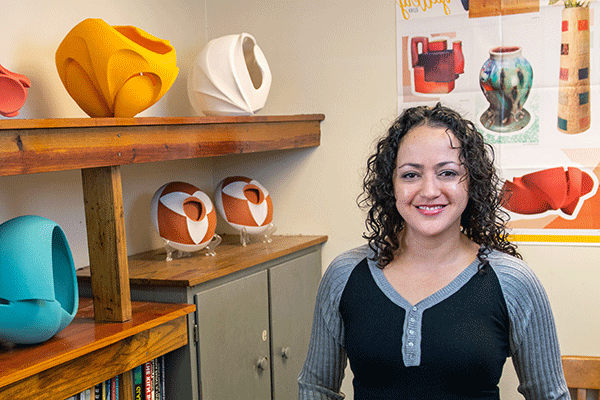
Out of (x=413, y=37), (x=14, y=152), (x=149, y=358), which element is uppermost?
(x=413, y=37)

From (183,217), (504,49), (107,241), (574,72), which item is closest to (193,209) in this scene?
(183,217)

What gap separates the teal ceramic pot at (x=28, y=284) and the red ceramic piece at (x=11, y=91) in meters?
0.28

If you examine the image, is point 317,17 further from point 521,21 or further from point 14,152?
point 14,152

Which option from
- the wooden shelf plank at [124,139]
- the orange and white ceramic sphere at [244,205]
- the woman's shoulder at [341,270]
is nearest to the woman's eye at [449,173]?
the woman's shoulder at [341,270]

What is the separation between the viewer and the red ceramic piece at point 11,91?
159 cm

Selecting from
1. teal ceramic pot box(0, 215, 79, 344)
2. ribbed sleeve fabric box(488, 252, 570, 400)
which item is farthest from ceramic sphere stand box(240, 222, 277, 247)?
ribbed sleeve fabric box(488, 252, 570, 400)

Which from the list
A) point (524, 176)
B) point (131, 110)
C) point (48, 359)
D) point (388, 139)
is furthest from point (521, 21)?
point (48, 359)

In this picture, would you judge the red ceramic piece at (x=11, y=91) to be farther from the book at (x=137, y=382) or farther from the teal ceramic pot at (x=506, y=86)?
the teal ceramic pot at (x=506, y=86)

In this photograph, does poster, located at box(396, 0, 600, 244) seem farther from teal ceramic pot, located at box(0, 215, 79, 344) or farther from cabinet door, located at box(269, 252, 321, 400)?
teal ceramic pot, located at box(0, 215, 79, 344)

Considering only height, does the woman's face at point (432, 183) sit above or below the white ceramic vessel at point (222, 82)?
below

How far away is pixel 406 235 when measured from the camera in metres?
1.43

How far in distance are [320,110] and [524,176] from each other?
2.94ft

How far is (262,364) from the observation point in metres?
2.39

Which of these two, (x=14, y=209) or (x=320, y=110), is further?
(x=320, y=110)
